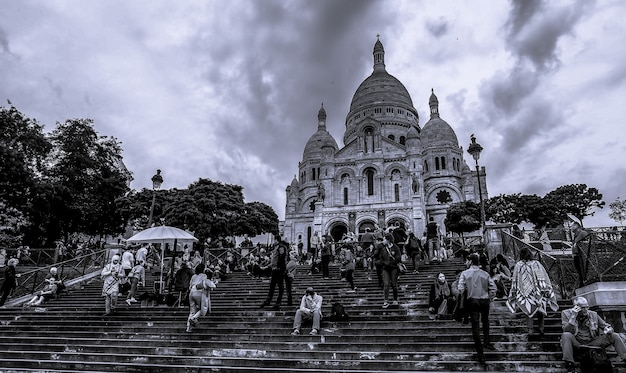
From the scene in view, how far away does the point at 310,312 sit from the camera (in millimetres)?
8328

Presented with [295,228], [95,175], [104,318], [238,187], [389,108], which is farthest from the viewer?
[389,108]

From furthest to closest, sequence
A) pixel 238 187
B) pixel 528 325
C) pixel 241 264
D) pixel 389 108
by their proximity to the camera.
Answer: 1. pixel 389 108
2. pixel 238 187
3. pixel 241 264
4. pixel 528 325

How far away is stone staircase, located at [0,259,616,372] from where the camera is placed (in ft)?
22.3

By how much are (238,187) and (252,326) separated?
30.8 meters

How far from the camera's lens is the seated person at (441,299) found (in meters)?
8.44

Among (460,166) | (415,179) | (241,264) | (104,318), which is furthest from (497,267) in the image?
(460,166)

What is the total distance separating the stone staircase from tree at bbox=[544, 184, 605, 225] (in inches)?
1442

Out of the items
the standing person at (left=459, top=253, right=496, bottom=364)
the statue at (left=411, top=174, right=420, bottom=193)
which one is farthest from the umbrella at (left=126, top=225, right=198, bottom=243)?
the statue at (left=411, top=174, right=420, bottom=193)

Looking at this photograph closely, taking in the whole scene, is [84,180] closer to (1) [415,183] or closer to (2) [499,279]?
(2) [499,279]

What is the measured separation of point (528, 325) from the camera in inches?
286

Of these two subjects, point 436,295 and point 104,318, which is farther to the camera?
point 104,318

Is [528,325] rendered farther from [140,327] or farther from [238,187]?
[238,187]

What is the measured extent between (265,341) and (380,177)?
34.5 m

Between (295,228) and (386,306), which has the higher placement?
(295,228)
